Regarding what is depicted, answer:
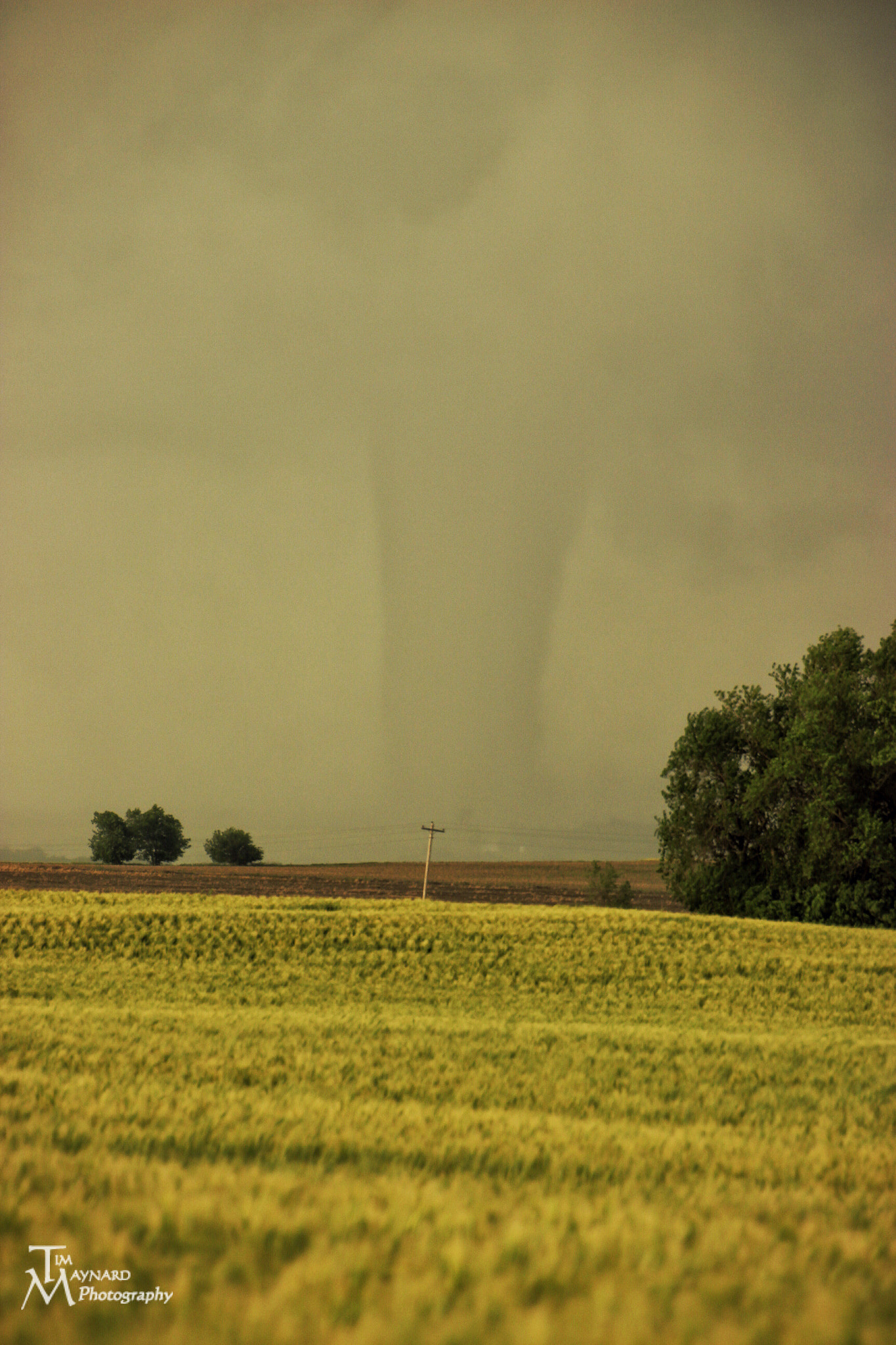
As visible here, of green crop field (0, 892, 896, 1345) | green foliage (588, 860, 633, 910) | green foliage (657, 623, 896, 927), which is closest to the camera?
green crop field (0, 892, 896, 1345)

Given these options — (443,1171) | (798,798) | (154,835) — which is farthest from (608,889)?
(154,835)

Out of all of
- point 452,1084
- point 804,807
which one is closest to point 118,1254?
point 452,1084

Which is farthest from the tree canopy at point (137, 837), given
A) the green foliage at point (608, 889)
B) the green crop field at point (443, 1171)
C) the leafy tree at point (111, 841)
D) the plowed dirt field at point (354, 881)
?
the green crop field at point (443, 1171)

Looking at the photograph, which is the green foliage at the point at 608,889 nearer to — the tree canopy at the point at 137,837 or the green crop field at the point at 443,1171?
the green crop field at the point at 443,1171

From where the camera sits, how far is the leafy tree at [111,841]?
390 ft

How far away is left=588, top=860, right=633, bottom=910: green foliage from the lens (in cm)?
6694

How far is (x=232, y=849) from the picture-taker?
128 meters

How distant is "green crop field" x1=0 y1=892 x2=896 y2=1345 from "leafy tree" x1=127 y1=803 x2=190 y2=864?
374 ft

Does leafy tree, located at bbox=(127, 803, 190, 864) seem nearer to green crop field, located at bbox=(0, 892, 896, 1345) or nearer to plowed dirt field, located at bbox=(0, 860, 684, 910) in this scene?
plowed dirt field, located at bbox=(0, 860, 684, 910)

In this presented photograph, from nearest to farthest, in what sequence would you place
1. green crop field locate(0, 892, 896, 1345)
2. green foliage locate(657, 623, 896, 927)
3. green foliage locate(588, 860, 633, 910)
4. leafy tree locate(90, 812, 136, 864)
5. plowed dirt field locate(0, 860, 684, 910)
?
green crop field locate(0, 892, 896, 1345) < green foliage locate(657, 623, 896, 927) < plowed dirt field locate(0, 860, 684, 910) < green foliage locate(588, 860, 633, 910) < leafy tree locate(90, 812, 136, 864)

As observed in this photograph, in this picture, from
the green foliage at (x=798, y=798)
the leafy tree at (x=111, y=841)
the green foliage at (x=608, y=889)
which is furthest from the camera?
the leafy tree at (x=111, y=841)

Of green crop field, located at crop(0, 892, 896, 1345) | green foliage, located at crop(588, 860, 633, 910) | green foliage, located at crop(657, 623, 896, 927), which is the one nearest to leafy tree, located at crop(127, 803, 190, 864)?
green foliage, located at crop(588, 860, 633, 910)

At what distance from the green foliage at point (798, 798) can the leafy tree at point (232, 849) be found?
308ft

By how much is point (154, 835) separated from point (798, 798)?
104 metres
